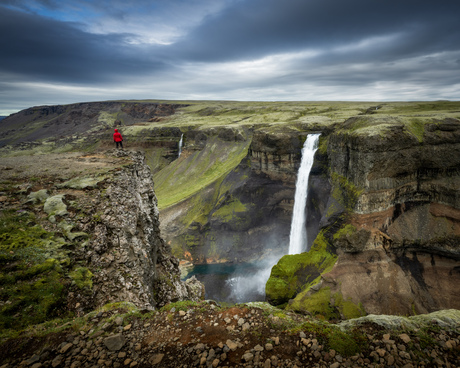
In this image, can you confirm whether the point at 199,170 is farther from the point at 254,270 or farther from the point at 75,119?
the point at 75,119

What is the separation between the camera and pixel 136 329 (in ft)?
22.0

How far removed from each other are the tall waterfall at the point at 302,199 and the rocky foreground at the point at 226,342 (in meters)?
30.6

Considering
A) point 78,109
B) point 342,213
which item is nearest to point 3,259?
point 342,213

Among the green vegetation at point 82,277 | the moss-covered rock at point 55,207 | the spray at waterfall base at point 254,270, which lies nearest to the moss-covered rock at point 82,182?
the moss-covered rock at point 55,207

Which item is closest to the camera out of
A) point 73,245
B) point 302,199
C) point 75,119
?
point 73,245

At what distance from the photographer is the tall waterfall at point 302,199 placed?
37.7 metres

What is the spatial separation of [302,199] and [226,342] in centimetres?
3455

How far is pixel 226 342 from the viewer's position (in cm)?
634

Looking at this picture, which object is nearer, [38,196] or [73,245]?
[73,245]

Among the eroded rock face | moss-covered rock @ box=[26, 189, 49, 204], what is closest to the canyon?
the eroded rock face

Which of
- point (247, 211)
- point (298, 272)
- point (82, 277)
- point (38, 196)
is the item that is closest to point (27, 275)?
point (82, 277)

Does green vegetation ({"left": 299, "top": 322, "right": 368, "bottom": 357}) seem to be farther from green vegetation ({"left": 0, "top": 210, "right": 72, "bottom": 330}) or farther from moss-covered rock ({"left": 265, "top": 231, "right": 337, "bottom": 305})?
moss-covered rock ({"left": 265, "top": 231, "right": 337, "bottom": 305})

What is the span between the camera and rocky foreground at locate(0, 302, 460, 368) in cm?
571

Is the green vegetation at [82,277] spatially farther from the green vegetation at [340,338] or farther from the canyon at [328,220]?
the green vegetation at [340,338]
